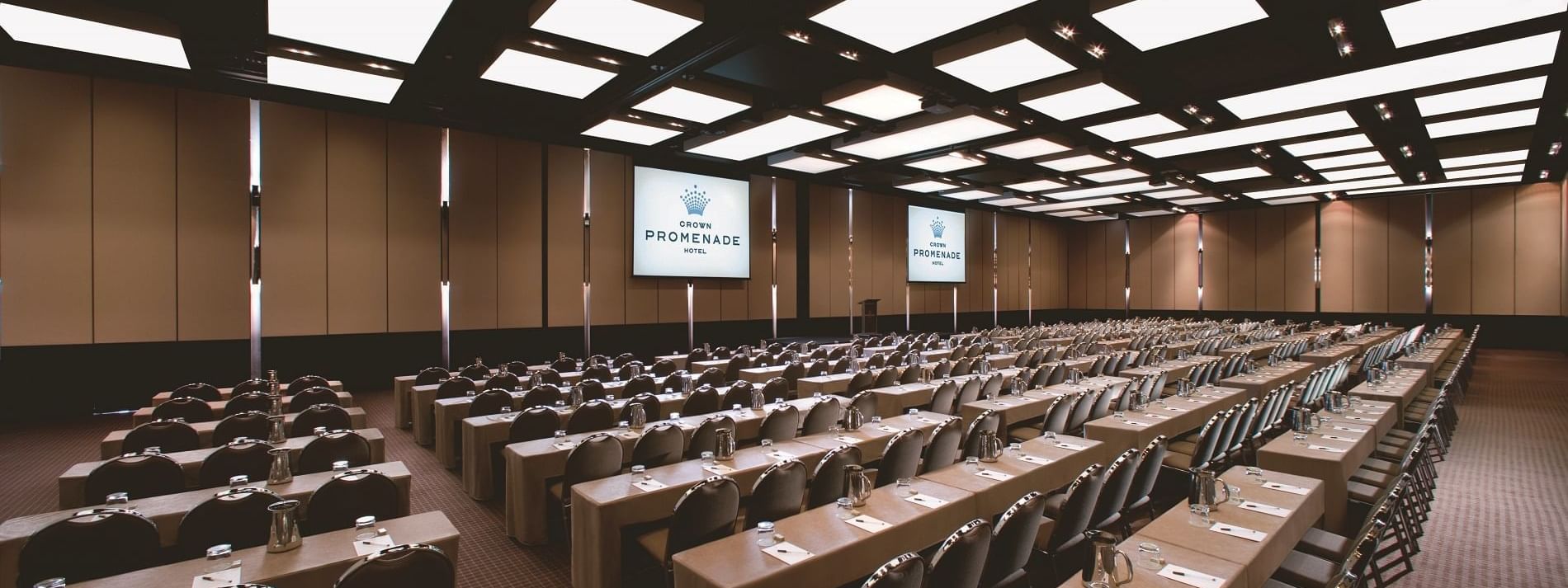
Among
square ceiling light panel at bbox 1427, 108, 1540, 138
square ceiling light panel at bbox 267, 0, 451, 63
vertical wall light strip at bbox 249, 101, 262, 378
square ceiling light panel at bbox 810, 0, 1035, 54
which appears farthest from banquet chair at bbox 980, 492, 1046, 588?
square ceiling light panel at bbox 1427, 108, 1540, 138

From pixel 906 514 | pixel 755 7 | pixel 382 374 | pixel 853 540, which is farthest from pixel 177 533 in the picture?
pixel 382 374

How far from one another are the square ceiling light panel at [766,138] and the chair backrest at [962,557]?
8906mm

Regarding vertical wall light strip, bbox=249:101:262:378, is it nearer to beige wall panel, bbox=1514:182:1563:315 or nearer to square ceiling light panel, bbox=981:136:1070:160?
square ceiling light panel, bbox=981:136:1070:160

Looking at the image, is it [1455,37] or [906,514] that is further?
[1455,37]

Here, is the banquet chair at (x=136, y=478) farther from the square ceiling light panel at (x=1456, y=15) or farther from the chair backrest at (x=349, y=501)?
the square ceiling light panel at (x=1456, y=15)

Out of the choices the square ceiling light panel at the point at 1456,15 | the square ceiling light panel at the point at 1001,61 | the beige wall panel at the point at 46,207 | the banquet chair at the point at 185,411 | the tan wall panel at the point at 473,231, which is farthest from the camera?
the tan wall panel at the point at 473,231

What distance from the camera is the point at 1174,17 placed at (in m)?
6.91

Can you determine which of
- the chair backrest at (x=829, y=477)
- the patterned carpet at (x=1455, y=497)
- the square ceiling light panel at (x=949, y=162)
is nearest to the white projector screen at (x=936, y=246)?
the square ceiling light panel at (x=949, y=162)

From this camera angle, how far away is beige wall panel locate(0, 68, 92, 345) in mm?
8680

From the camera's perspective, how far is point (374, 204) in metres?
11.3

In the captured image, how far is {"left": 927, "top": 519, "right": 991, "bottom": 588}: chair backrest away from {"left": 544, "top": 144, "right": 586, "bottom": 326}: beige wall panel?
11867 millimetres

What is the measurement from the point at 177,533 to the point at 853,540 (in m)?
3.39

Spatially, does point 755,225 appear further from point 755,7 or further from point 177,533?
point 177,533

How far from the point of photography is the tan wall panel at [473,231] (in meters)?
12.1
